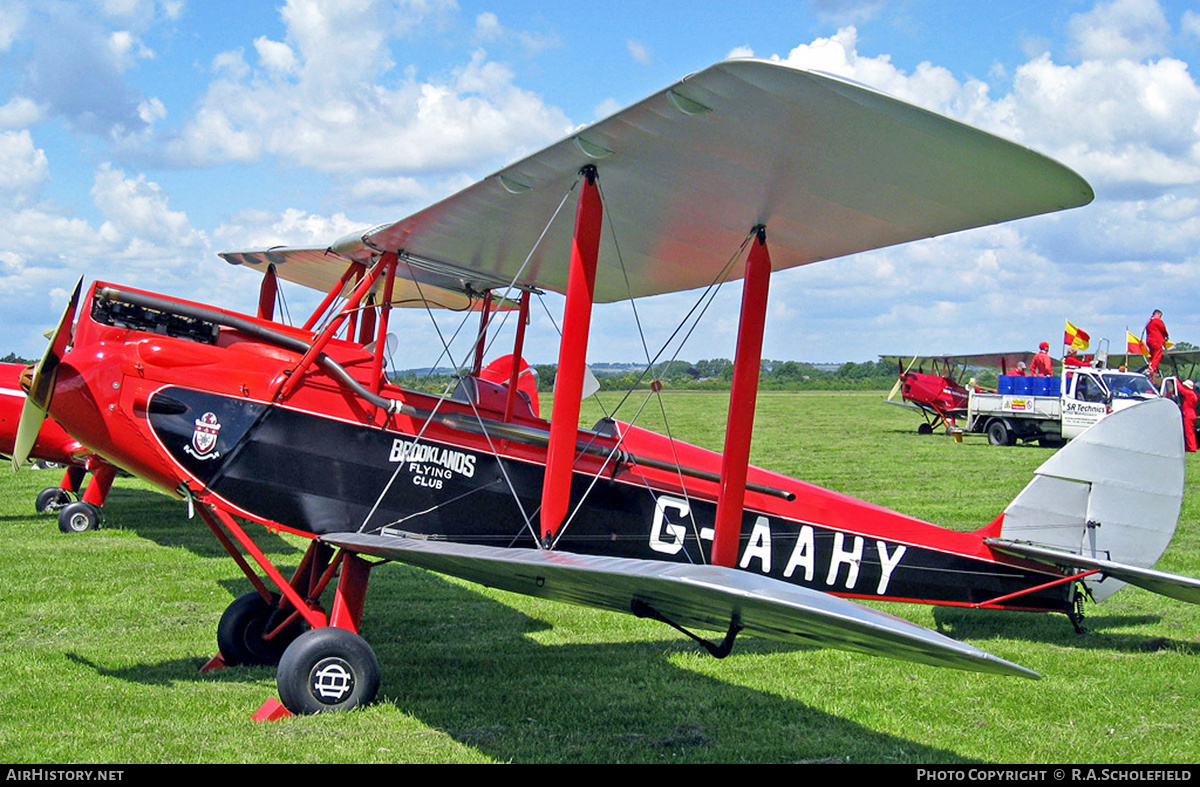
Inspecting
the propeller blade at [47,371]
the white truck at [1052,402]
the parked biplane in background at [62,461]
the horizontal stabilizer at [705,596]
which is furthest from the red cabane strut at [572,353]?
the white truck at [1052,402]

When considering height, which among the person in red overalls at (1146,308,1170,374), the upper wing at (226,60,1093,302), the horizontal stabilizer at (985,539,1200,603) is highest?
the person in red overalls at (1146,308,1170,374)

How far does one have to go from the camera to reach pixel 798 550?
5945mm

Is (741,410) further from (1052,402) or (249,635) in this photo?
(1052,402)

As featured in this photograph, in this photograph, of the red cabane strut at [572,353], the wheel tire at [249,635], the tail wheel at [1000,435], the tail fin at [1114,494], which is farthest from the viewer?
the tail wheel at [1000,435]

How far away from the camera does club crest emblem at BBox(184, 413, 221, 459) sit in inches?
191

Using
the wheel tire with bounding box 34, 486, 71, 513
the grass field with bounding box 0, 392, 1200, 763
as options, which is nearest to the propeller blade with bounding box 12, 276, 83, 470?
the grass field with bounding box 0, 392, 1200, 763

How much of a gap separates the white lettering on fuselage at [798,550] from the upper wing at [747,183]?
1.59 meters

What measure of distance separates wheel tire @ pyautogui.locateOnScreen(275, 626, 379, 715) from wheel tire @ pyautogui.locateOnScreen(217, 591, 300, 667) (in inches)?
44.6

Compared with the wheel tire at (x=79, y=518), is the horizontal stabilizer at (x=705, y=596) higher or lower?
higher

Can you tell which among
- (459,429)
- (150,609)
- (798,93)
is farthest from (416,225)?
(150,609)

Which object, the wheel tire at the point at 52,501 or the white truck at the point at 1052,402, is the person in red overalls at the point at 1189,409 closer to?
the white truck at the point at 1052,402

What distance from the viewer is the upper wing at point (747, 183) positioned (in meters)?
3.58

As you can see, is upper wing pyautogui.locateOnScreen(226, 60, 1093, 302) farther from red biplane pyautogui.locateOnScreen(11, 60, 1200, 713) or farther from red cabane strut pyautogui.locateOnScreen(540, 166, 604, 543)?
red cabane strut pyautogui.locateOnScreen(540, 166, 604, 543)

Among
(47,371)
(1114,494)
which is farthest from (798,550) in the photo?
(47,371)
